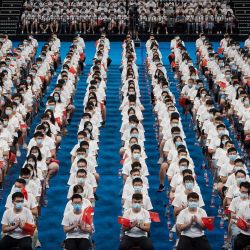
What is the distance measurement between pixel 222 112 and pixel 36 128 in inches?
187

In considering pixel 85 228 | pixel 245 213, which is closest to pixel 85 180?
pixel 85 228

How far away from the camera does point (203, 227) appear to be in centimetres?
782

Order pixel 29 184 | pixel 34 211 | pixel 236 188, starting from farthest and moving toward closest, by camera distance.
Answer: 1. pixel 29 184
2. pixel 236 188
3. pixel 34 211

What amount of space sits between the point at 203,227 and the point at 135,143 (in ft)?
8.79

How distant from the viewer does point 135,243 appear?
776cm

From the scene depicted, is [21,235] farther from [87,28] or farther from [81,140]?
[87,28]

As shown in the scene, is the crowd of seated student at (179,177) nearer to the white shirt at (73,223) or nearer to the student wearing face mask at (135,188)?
the student wearing face mask at (135,188)

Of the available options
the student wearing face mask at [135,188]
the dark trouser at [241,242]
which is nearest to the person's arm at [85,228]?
the student wearing face mask at [135,188]

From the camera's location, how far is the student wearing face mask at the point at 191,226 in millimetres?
7747

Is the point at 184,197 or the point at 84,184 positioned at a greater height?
the point at 84,184

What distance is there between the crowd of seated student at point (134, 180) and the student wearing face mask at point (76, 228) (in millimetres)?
463

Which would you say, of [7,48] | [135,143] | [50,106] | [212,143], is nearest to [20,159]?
[50,106]

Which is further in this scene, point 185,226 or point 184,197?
point 184,197

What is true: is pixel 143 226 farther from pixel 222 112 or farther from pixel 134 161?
pixel 222 112
